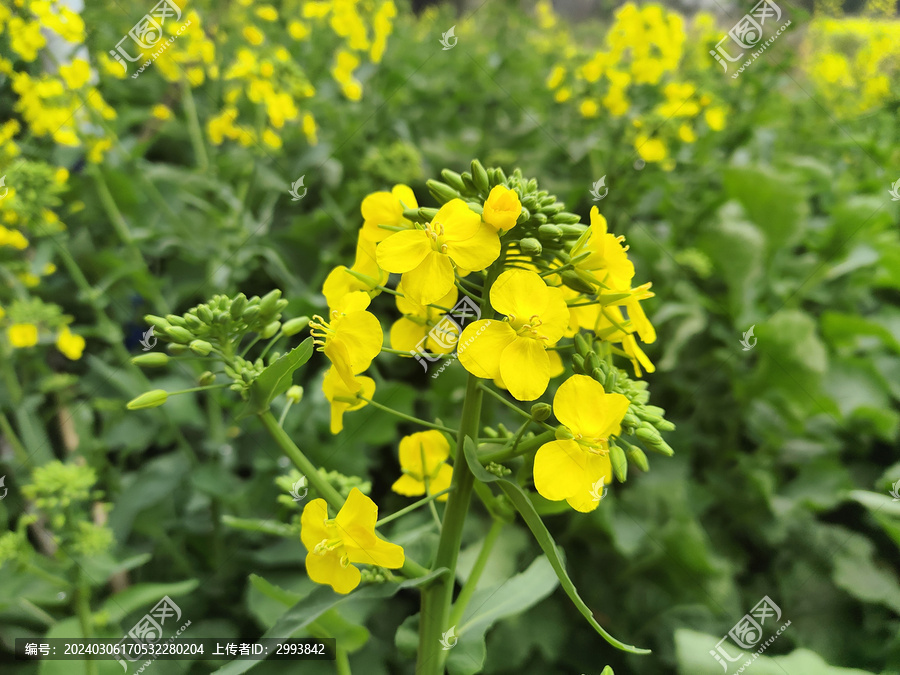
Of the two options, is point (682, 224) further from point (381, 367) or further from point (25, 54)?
point (25, 54)

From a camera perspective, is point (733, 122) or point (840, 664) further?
point (733, 122)

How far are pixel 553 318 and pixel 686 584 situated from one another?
1.57 meters

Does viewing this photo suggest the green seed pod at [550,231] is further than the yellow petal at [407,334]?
No

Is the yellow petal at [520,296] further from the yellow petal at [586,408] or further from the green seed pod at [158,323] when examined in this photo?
the green seed pod at [158,323]

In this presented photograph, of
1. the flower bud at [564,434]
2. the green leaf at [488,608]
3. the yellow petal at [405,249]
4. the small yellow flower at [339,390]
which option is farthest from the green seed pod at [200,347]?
the green leaf at [488,608]

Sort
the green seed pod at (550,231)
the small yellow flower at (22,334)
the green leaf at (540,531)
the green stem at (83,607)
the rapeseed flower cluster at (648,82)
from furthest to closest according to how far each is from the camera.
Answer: the rapeseed flower cluster at (648,82) → the small yellow flower at (22,334) → the green stem at (83,607) → the green seed pod at (550,231) → the green leaf at (540,531)

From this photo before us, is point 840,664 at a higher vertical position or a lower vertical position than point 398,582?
lower

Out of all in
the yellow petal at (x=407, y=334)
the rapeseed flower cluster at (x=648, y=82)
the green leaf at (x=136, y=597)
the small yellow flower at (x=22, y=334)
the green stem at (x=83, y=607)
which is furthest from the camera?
the rapeseed flower cluster at (x=648, y=82)

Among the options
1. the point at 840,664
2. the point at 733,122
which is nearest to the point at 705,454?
the point at 840,664

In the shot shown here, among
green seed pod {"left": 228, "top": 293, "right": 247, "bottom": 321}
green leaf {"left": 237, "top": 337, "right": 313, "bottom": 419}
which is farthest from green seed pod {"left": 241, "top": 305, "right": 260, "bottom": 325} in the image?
green leaf {"left": 237, "top": 337, "right": 313, "bottom": 419}

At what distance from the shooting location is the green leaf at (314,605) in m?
0.70

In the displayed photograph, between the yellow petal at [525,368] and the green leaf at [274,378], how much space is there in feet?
0.78

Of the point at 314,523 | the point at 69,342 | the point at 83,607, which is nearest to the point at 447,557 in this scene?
the point at 314,523

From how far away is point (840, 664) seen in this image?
1686mm
